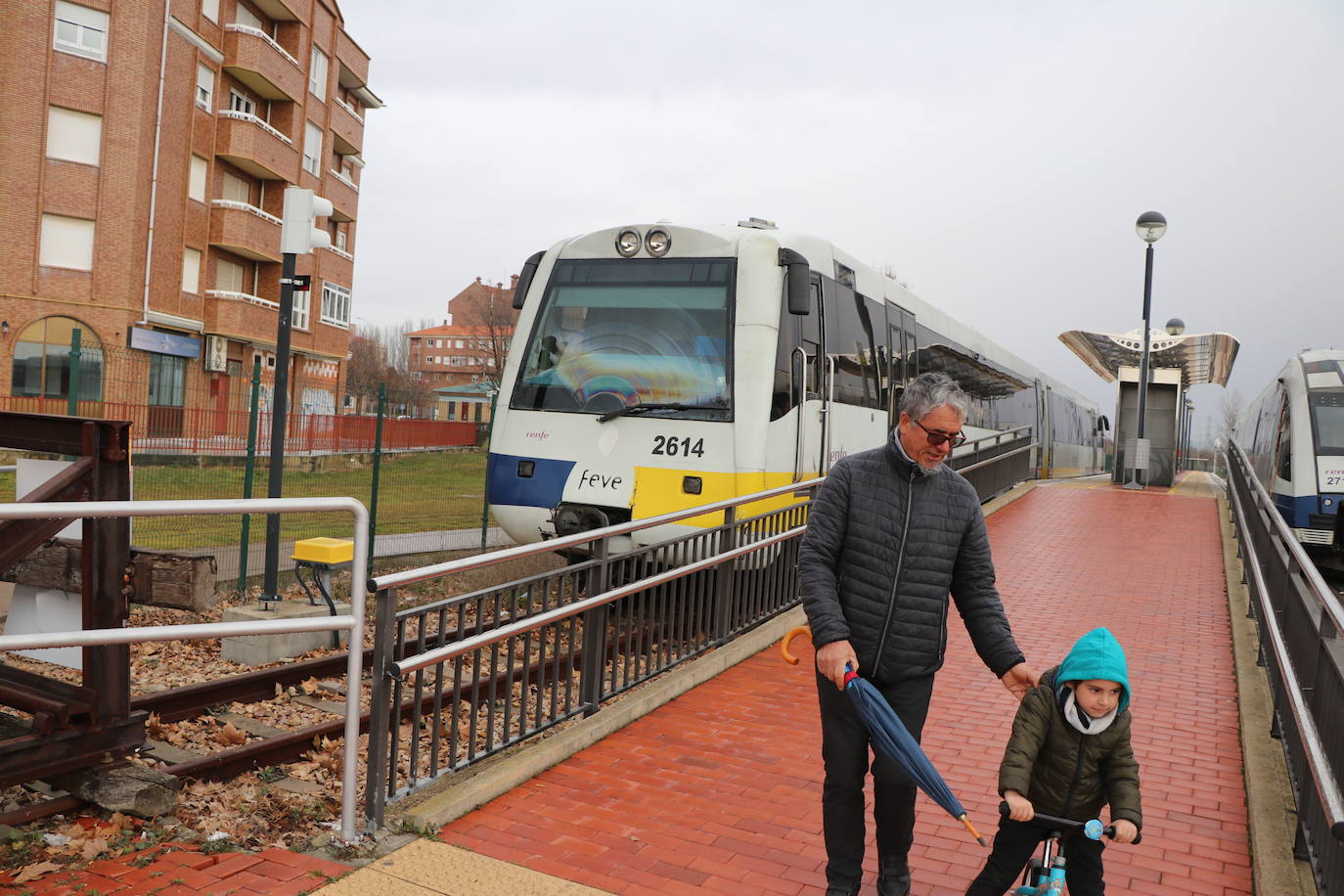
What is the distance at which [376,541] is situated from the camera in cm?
1328

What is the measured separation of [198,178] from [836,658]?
31.6 metres

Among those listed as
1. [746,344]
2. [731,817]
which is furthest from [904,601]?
[746,344]

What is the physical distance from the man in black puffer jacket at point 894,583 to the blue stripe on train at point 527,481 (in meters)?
5.11

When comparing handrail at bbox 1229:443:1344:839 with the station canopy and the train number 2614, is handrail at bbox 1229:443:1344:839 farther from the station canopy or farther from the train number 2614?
the station canopy

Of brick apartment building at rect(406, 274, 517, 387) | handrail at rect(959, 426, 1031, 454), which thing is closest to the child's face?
handrail at rect(959, 426, 1031, 454)

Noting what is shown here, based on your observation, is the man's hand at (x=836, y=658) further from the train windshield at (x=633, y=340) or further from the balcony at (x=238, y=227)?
the balcony at (x=238, y=227)

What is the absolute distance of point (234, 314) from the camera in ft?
102

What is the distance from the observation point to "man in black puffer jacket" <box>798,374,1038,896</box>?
3.51 meters

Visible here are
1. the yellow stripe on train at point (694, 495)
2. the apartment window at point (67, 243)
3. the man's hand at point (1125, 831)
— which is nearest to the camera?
the man's hand at point (1125, 831)

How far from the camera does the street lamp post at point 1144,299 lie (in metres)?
21.2

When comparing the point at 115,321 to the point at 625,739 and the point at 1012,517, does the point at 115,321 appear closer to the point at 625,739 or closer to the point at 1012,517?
the point at 1012,517

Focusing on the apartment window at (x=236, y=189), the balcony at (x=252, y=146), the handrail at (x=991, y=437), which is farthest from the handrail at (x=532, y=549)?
the apartment window at (x=236, y=189)

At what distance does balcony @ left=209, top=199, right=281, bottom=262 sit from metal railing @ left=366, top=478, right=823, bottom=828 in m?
25.3

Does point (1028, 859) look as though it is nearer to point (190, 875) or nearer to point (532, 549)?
point (532, 549)
